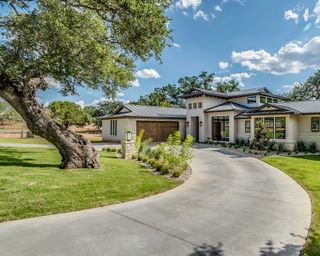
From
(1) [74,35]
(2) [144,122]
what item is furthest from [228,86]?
(1) [74,35]

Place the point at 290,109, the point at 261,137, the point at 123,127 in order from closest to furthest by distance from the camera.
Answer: the point at 261,137 < the point at 290,109 < the point at 123,127

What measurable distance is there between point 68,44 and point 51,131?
4.09 m

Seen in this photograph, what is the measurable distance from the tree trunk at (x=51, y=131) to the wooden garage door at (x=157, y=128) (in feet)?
55.9

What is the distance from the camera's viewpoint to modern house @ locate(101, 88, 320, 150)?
67.7 ft

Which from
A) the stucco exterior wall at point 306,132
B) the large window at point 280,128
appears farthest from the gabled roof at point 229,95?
the stucco exterior wall at point 306,132

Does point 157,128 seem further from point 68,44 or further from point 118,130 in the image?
point 68,44

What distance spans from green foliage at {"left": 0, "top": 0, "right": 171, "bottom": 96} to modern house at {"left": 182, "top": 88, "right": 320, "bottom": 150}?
569 inches

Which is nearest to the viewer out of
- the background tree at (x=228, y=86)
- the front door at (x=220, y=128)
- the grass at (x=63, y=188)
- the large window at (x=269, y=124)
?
the grass at (x=63, y=188)

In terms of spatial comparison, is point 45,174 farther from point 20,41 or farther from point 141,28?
point 141,28

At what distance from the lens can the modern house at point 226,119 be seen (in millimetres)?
20641

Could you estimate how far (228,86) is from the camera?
49281mm

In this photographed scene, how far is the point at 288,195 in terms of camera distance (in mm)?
8203

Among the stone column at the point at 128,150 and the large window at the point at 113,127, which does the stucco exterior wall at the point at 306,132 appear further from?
the large window at the point at 113,127

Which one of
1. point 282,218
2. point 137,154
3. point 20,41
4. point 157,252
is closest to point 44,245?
point 157,252
